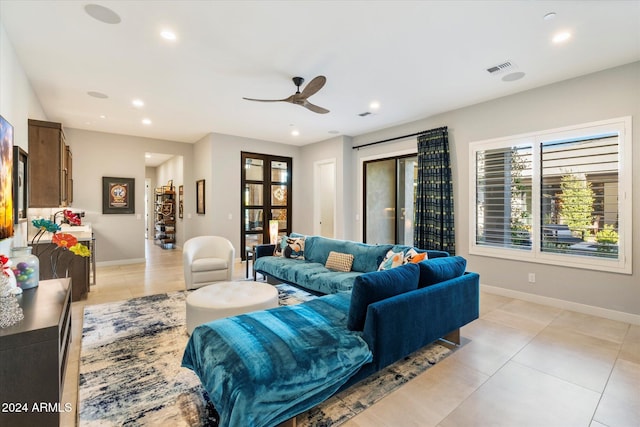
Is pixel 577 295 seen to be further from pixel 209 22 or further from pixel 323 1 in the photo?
pixel 209 22

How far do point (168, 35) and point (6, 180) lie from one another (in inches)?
74.4

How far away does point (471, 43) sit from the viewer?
2.93 m

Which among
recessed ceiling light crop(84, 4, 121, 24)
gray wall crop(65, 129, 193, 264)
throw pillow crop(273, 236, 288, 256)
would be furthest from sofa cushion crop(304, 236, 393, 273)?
gray wall crop(65, 129, 193, 264)

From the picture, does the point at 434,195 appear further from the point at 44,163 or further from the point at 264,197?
the point at 44,163

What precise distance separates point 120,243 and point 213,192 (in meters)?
2.42

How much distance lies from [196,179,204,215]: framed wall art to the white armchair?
8.46 feet

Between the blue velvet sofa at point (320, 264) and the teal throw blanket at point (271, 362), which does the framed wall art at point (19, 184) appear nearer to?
the teal throw blanket at point (271, 362)

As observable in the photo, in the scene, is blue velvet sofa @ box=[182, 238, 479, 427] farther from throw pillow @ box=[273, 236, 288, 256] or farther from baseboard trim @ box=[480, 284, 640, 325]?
throw pillow @ box=[273, 236, 288, 256]

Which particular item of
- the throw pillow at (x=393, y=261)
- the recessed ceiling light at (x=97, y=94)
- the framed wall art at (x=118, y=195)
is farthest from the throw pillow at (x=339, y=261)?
the framed wall art at (x=118, y=195)

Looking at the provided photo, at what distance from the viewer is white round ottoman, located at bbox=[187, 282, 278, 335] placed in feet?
8.94

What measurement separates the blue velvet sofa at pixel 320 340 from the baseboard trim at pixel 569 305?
6.49 feet

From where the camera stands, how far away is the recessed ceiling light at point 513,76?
141 inches

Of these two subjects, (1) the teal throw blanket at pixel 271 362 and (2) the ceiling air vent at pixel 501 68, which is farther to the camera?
(2) the ceiling air vent at pixel 501 68

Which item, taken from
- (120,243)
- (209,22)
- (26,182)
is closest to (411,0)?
(209,22)
